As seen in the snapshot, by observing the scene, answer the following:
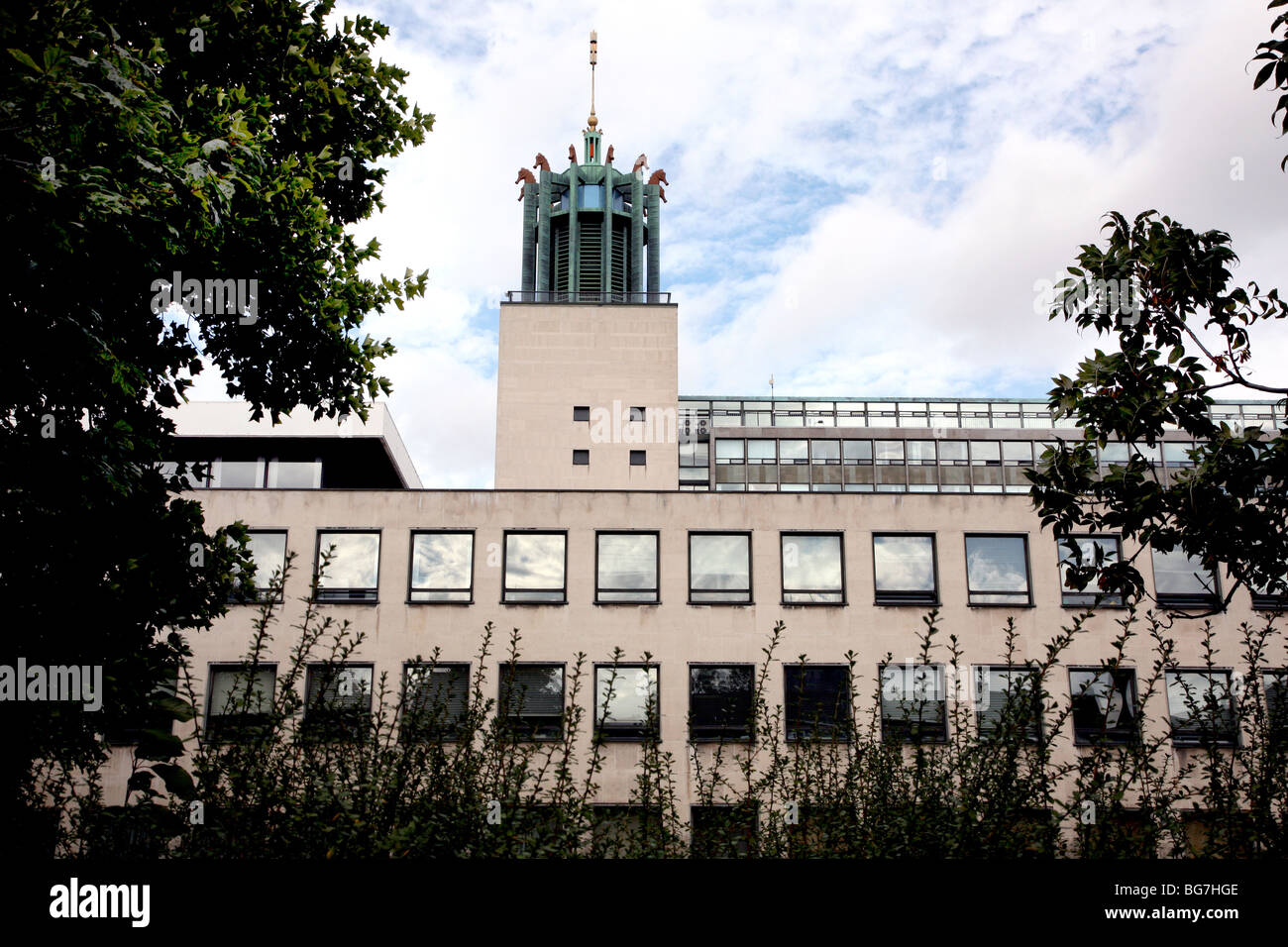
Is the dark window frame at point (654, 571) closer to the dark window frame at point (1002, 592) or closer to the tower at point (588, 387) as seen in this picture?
the dark window frame at point (1002, 592)

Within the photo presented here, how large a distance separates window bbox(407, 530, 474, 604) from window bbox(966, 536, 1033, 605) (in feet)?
50.2

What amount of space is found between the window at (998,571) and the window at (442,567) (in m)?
15.3

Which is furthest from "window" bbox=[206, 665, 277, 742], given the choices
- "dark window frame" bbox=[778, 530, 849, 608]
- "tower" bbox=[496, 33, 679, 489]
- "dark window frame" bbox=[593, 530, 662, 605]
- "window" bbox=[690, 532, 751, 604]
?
"tower" bbox=[496, 33, 679, 489]

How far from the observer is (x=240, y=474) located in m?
39.1

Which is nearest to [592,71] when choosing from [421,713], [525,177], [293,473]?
[525,177]

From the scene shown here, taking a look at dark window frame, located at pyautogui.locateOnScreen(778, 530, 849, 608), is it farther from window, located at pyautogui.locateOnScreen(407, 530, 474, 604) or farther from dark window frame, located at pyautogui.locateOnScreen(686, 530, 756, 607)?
window, located at pyautogui.locateOnScreen(407, 530, 474, 604)

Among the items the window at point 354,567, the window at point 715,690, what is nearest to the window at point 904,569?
the window at point 715,690

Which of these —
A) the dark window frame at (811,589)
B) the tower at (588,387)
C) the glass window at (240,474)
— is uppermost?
the tower at (588,387)

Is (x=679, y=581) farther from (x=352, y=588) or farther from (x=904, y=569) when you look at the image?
(x=352, y=588)

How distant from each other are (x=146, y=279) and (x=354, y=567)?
20944mm

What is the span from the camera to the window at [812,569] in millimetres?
31953
